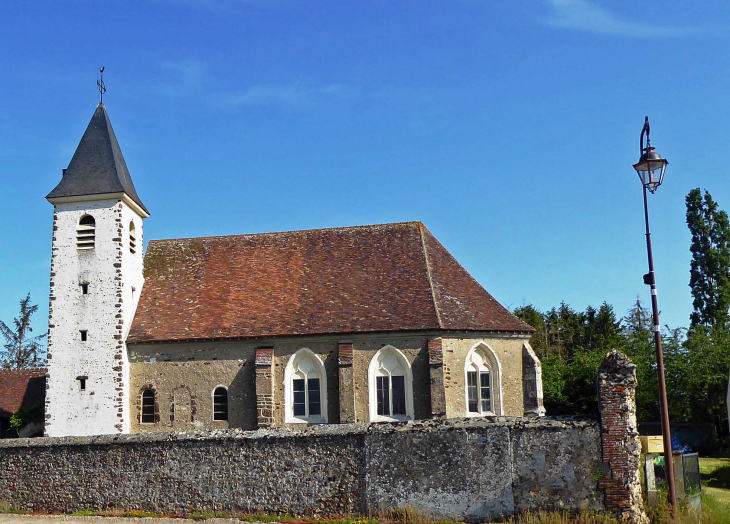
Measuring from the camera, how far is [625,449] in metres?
13.0

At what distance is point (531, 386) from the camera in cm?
2564

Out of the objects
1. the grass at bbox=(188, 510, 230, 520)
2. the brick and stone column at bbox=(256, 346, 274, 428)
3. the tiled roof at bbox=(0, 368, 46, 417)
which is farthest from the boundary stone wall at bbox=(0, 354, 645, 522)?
the tiled roof at bbox=(0, 368, 46, 417)

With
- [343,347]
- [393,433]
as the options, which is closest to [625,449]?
[393,433]

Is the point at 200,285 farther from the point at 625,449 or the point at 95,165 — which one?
the point at 625,449

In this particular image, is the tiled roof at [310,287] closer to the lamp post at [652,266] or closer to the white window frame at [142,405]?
the white window frame at [142,405]

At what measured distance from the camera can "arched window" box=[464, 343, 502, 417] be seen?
25172mm

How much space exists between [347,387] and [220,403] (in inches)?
189

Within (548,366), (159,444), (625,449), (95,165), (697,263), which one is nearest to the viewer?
(625,449)

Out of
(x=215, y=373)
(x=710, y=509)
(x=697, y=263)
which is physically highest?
(x=697, y=263)

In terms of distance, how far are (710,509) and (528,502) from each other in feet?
11.4

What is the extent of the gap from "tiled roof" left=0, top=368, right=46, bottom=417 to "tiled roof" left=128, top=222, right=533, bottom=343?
6.97 m

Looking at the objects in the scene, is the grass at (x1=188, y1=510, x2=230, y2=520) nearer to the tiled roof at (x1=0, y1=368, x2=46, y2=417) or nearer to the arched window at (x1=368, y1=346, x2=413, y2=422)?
the arched window at (x1=368, y1=346, x2=413, y2=422)

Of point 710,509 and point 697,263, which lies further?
point 697,263

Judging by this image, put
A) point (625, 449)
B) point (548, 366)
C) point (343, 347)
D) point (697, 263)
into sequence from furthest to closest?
1. point (697, 263)
2. point (548, 366)
3. point (343, 347)
4. point (625, 449)
